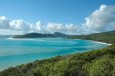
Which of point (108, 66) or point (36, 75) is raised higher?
point (108, 66)

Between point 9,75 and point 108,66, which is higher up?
point 108,66

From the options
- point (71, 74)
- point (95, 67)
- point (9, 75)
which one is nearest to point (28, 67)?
point (9, 75)

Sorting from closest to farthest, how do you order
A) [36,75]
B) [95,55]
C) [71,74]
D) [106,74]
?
[106,74], [71,74], [36,75], [95,55]

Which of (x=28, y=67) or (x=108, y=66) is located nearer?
(x=108, y=66)

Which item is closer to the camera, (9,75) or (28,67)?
(9,75)

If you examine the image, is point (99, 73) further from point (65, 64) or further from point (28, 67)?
point (28, 67)

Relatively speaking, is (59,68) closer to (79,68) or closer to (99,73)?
(79,68)

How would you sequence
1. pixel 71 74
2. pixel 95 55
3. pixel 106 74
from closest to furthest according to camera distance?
1. pixel 106 74
2. pixel 71 74
3. pixel 95 55

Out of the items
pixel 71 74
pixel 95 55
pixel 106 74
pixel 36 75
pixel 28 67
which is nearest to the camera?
pixel 106 74

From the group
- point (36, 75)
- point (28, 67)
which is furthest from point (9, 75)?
point (28, 67)
